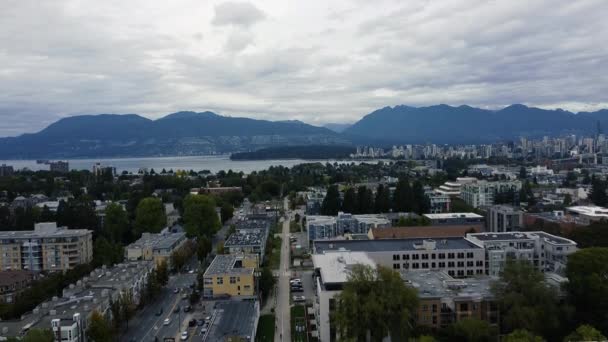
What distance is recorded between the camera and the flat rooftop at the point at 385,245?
13.5 metres

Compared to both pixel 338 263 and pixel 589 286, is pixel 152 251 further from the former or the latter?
pixel 589 286

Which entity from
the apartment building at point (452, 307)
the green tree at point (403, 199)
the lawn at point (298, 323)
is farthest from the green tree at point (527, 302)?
the green tree at point (403, 199)

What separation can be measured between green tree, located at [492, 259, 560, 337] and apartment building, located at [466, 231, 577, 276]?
367cm

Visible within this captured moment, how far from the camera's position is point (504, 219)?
19.7 metres

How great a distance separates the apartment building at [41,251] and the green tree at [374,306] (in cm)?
1033

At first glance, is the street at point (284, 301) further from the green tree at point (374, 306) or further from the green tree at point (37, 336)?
the green tree at point (37, 336)

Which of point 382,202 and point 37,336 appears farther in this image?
point 382,202

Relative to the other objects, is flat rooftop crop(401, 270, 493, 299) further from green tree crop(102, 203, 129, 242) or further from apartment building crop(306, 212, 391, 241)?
green tree crop(102, 203, 129, 242)

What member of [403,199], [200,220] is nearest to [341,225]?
[403,199]

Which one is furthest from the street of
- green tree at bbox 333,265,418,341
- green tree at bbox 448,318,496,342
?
green tree at bbox 448,318,496,342

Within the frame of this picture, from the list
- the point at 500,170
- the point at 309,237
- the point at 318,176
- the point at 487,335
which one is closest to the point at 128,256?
the point at 309,237

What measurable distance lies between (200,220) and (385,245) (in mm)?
8363

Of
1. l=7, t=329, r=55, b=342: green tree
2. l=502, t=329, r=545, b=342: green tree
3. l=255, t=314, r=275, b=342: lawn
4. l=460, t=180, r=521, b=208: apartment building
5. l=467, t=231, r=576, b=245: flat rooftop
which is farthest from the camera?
l=460, t=180, r=521, b=208: apartment building

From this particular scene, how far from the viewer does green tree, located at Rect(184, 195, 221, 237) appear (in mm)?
19438
